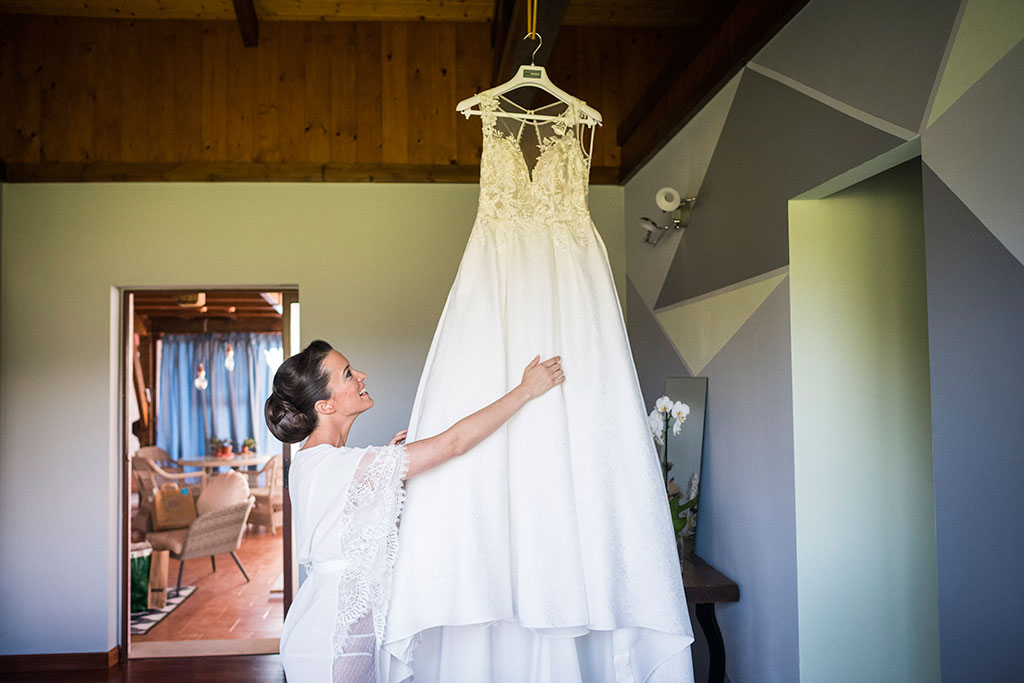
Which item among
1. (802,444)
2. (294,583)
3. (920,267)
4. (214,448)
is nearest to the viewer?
(802,444)

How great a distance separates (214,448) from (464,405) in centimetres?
770

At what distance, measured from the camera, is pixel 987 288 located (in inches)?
61.7

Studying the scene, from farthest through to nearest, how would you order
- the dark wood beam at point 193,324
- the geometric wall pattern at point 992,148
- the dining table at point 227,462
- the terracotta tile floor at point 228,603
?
the dark wood beam at point 193,324 < the dining table at point 227,462 < the terracotta tile floor at point 228,603 < the geometric wall pattern at point 992,148

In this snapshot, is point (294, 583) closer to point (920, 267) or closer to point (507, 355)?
point (507, 355)

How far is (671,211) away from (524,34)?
103cm

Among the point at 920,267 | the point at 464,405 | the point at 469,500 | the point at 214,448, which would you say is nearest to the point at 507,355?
the point at 464,405

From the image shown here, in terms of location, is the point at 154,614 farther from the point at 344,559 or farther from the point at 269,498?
the point at 344,559

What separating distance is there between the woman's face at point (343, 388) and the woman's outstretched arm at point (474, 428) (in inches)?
11.8

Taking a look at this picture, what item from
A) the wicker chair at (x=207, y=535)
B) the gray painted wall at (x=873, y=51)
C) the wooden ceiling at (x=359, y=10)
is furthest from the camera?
the wicker chair at (x=207, y=535)

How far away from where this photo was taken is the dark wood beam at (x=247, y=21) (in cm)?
404

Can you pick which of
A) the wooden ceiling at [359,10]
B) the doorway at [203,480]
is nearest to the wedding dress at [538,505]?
the doorway at [203,480]

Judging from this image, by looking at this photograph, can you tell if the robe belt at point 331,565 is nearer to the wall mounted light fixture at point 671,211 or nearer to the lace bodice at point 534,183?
the lace bodice at point 534,183

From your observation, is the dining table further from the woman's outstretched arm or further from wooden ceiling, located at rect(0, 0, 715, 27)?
the woman's outstretched arm

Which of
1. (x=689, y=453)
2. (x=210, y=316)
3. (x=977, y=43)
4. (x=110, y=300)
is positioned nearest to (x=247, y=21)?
(x=110, y=300)
